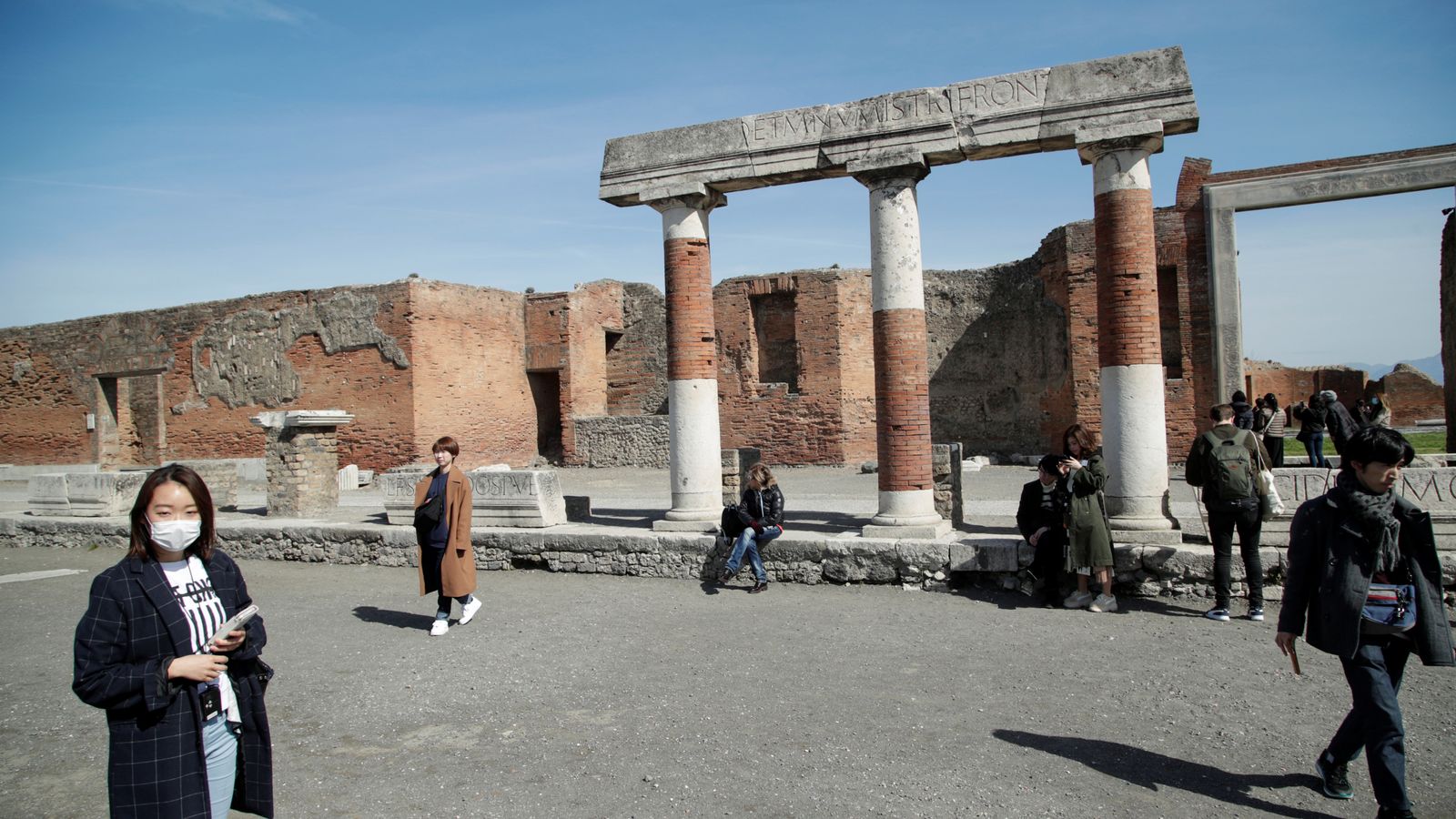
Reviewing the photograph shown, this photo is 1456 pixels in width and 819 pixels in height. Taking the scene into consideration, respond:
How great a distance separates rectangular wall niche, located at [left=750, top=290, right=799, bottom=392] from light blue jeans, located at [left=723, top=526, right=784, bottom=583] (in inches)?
512

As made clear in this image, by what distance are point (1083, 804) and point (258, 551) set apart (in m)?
10.1

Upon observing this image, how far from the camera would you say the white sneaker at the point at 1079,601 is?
6.96 m

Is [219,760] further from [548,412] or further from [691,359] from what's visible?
[548,412]

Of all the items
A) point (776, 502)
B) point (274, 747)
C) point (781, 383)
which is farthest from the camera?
point (781, 383)

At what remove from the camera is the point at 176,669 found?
8.25 feet

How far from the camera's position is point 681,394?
30.3ft

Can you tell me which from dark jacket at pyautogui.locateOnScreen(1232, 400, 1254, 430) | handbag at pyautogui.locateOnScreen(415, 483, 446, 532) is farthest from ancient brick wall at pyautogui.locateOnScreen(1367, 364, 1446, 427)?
handbag at pyautogui.locateOnScreen(415, 483, 446, 532)

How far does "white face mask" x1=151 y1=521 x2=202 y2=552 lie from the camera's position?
2.65 meters

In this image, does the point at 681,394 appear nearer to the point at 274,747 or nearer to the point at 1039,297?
the point at 274,747

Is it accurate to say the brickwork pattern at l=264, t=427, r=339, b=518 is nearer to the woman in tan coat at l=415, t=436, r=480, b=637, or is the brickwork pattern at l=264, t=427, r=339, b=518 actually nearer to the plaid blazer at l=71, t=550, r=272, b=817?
the woman in tan coat at l=415, t=436, r=480, b=637

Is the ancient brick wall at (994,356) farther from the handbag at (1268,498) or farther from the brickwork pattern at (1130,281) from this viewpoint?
the handbag at (1268,498)

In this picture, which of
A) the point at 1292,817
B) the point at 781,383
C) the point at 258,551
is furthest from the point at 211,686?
the point at 781,383

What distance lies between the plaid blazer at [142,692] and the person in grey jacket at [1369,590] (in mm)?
3797

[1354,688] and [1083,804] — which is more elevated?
[1354,688]
